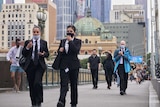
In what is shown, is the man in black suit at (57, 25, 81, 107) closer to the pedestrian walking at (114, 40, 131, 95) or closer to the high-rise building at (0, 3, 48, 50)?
the pedestrian walking at (114, 40, 131, 95)

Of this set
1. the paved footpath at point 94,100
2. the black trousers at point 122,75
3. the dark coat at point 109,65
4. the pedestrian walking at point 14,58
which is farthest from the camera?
the dark coat at point 109,65

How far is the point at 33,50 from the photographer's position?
33.5 ft

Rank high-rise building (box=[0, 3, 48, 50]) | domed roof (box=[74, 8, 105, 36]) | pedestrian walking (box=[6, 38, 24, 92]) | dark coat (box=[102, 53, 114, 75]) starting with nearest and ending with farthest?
1. pedestrian walking (box=[6, 38, 24, 92])
2. dark coat (box=[102, 53, 114, 75])
3. domed roof (box=[74, 8, 105, 36])
4. high-rise building (box=[0, 3, 48, 50])

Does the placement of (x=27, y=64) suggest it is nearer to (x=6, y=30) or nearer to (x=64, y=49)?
(x=64, y=49)

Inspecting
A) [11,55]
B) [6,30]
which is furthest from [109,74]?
[6,30]

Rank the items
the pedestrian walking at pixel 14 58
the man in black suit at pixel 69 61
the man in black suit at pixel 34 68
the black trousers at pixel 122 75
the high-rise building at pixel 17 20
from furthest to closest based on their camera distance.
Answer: the high-rise building at pixel 17 20
the pedestrian walking at pixel 14 58
the black trousers at pixel 122 75
the man in black suit at pixel 34 68
the man in black suit at pixel 69 61

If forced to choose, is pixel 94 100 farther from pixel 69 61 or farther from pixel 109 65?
pixel 109 65

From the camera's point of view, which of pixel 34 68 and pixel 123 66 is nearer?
pixel 34 68


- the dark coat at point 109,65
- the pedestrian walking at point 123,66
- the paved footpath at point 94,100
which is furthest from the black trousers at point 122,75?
the dark coat at point 109,65

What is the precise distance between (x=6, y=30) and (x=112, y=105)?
165148mm

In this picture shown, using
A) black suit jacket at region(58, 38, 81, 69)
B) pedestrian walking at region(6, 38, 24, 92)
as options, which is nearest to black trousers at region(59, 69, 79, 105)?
black suit jacket at region(58, 38, 81, 69)

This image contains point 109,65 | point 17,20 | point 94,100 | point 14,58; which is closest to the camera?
point 94,100

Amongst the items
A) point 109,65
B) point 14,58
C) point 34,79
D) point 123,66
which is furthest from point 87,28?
point 34,79

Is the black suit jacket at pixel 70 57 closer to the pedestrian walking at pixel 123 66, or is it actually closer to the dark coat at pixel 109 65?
the pedestrian walking at pixel 123 66
